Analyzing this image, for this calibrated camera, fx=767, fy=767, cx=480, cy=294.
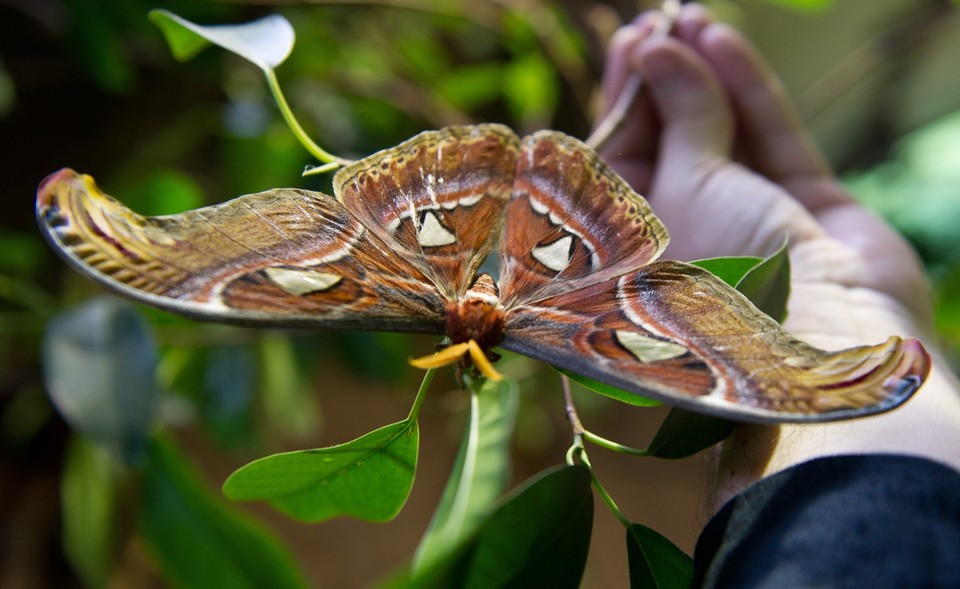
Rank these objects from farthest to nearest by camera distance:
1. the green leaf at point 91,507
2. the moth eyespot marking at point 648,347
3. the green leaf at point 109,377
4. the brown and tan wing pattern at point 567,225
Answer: the green leaf at point 91,507
the green leaf at point 109,377
the brown and tan wing pattern at point 567,225
the moth eyespot marking at point 648,347

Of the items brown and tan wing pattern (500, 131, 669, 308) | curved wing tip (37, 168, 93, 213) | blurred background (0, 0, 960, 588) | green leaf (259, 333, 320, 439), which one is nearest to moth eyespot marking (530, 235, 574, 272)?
brown and tan wing pattern (500, 131, 669, 308)

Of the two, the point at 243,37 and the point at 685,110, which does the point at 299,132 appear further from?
the point at 685,110

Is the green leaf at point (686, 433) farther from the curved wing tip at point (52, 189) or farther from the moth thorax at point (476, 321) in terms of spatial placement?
the curved wing tip at point (52, 189)

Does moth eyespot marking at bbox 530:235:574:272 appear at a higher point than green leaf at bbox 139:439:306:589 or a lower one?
higher

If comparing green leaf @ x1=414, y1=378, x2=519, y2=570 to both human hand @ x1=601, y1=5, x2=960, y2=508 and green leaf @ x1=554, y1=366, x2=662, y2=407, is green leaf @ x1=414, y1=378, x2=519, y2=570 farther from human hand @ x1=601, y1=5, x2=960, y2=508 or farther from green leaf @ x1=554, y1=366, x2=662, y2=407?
human hand @ x1=601, y1=5, x2=960, y2=508

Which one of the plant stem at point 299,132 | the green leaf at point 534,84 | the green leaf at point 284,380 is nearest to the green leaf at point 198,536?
the green leaf at point 284,380

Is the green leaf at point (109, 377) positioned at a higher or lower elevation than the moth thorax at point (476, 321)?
lower

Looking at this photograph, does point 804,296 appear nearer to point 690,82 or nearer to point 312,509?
point 690,82

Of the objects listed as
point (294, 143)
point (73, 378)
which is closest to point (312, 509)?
point (73, 378)
